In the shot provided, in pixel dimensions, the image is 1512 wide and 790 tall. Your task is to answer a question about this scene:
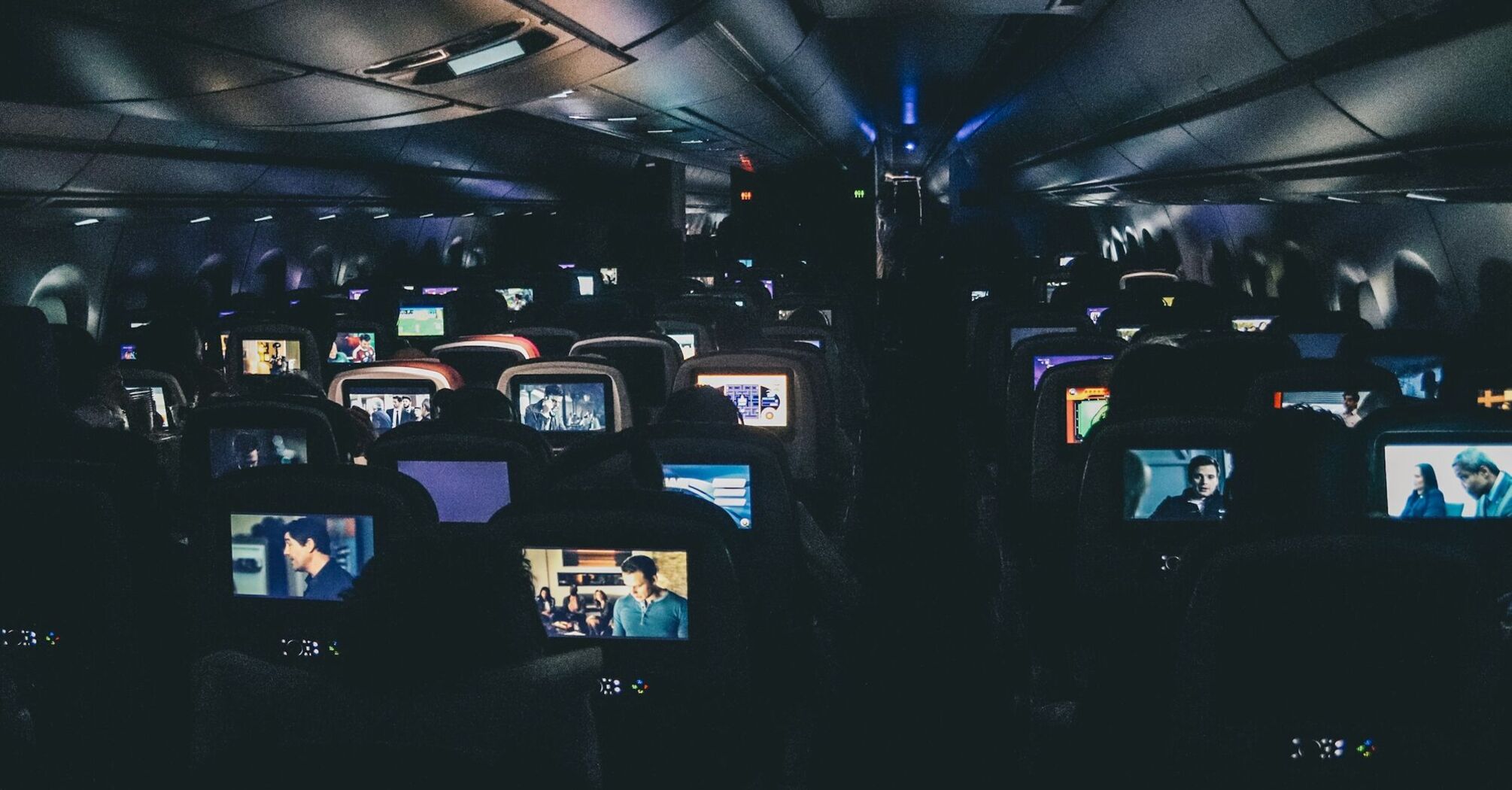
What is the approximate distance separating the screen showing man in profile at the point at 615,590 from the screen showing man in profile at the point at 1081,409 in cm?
425

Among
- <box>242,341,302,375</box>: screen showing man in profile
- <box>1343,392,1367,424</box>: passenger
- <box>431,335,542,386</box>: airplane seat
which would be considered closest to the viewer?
<box>1343,392,1367,424</box>: passenger

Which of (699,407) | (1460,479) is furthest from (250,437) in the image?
(1460,479)

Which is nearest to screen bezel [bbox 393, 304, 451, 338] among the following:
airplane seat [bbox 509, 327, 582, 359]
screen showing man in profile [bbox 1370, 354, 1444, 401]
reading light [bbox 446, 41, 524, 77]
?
airplane seat [bbox 509, 327, 582, 359]

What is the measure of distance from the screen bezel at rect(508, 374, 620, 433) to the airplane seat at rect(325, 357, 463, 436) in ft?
1.64

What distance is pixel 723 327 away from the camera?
45.8 ft

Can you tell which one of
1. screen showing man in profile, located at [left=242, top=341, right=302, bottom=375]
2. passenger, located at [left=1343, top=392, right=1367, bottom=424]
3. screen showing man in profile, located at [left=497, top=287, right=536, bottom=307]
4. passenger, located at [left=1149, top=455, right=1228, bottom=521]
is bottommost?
passenger, located at [left=1149, top=455, right=1228, bottom=521]

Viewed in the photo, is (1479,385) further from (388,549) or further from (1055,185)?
(1055,185)

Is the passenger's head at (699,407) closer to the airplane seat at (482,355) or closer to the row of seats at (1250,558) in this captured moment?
the row of seats at (1250,558)

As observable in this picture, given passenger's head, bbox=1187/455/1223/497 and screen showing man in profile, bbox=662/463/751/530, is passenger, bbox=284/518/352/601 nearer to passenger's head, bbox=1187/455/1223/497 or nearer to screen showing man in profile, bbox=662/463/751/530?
screen showing man in profile, bbox=662/463/751/530

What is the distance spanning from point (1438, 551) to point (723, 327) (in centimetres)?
1101

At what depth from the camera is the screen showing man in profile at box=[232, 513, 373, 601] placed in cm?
443

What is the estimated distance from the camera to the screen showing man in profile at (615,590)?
394 centimetres

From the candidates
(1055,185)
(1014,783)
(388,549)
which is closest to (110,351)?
(1014,783)

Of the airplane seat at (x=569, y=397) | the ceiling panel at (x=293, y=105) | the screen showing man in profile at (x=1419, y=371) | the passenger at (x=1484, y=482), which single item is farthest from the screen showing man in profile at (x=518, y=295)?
the passenger at (x=1484, y=482)
